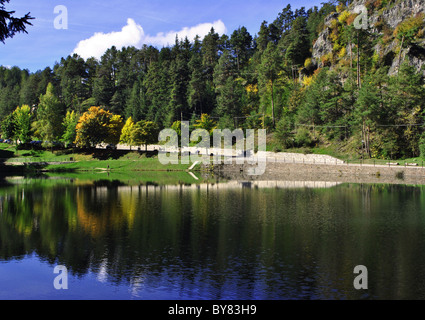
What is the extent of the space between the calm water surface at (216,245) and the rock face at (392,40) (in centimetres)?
3803

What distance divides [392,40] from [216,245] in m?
79.7

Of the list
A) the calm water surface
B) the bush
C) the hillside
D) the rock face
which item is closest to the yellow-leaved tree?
the hillside

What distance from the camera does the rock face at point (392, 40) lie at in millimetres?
79375

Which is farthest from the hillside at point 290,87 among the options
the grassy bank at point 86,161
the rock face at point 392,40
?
the grassy bank at point 86,161

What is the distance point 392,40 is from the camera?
89.9 m

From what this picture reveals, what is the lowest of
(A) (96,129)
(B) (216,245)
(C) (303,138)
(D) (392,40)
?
(B) (216,245)

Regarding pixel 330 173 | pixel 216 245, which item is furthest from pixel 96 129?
pixel 216 245

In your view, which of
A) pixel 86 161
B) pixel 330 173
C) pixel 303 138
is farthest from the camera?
pixel 86 161

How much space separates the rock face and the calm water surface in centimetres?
3803

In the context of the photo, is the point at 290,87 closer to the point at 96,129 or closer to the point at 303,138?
the point at 303,138

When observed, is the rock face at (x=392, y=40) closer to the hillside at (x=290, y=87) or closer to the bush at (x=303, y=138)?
the hillside at (x=290, y=87)

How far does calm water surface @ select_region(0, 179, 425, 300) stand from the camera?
69.8ft

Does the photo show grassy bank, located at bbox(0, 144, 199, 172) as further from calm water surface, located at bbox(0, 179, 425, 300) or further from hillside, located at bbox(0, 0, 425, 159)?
calm water surface, located at bbox(0, 179, 425, 300)
